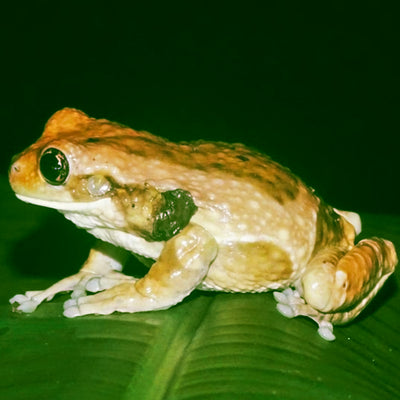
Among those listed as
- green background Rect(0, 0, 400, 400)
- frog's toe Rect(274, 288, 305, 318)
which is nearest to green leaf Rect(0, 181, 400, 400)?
frog's toe Rect(274, 288, 305, 318)

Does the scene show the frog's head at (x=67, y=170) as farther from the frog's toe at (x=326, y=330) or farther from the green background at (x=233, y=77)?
the green background at (x=233, y=77)

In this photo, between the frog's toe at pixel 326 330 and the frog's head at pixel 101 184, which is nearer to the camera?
the frog's toe at pixel 326 330

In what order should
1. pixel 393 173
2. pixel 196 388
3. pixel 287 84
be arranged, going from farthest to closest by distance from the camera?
pixel 287 84, pixel 393 173, pixel 196 388

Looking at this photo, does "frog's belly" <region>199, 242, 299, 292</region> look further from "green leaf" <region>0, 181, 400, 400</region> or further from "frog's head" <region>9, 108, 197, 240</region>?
"frog's head" <region>9, 108, 197, 240</region>

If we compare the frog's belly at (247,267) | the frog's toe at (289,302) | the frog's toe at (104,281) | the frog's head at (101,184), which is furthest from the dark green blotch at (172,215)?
the frog's toe at (289,302)

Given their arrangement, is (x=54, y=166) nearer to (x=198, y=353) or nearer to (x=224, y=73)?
(x=198, y=353)

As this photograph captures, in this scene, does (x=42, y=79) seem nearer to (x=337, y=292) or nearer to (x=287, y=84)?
(x=287, y=84)

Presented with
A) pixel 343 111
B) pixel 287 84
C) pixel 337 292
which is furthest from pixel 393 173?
pixel 337 292

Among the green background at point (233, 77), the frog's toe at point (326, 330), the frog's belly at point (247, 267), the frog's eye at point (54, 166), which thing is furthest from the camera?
the green background at point (233, 77)
